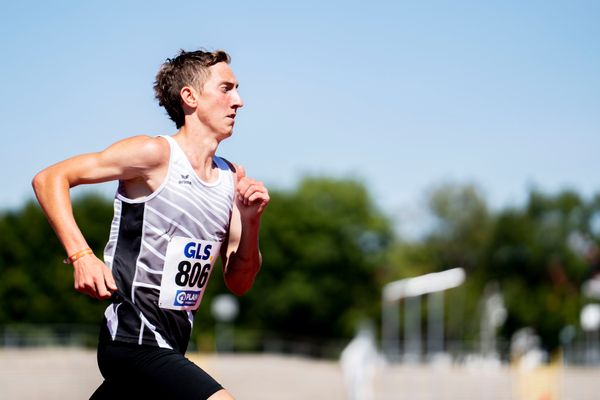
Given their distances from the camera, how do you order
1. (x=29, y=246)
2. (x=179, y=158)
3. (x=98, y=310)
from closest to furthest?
(x=179, y=158) → (x=98, y=310) → (x=29, y=246)

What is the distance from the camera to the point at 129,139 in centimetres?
488

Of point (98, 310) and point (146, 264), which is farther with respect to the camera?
point (98, 310)

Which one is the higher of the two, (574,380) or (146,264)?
(146,264)

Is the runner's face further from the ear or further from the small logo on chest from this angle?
the small logo on chest

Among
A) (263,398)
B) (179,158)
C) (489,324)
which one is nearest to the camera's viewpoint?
(179,158)

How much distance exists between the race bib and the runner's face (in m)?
0.62

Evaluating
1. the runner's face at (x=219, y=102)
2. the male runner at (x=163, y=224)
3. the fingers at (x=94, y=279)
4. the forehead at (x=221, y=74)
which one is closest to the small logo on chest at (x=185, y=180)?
the male runner at (x=163, y=224)

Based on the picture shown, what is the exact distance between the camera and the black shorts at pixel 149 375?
4.64 meters

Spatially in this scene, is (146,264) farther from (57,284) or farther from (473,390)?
(57,284)

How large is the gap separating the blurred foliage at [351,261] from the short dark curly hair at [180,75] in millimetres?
54642

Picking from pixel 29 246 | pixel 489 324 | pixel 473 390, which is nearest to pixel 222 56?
pixel 473 390

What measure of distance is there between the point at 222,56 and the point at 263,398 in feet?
81.1

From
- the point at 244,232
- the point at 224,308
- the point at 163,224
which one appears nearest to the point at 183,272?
the point at 163,224

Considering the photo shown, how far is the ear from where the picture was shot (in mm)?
5164
